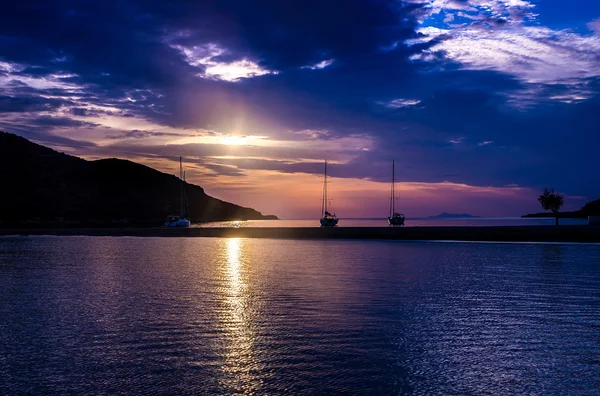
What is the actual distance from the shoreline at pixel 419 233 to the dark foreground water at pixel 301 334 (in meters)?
40.9

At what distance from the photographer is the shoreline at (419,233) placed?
6419 cm

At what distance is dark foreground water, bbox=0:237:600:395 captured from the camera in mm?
9508

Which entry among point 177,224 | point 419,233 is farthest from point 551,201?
point 177,224

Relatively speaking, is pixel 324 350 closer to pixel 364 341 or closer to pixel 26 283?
pixel 364 341

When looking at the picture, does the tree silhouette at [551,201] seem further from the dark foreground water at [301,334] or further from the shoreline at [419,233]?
the dark foreground water at [301,334]

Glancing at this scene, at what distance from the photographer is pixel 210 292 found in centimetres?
2106

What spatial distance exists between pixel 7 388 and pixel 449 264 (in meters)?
28.6

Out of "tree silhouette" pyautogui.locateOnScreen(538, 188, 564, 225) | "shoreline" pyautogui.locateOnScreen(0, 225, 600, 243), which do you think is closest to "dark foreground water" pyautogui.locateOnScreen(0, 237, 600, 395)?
"shoreline" pyautogui.locateOnScreen(0, 225, 600, 243)

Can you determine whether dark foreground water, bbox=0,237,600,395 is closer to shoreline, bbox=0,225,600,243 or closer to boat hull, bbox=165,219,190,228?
shoreline, bbox=0,225,600,243

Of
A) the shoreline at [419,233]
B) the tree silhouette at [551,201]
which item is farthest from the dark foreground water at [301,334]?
the tree silhouette at [551,201]

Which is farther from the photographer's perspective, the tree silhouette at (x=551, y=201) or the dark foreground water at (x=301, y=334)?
the tree silhouette at (x=551, y=201)

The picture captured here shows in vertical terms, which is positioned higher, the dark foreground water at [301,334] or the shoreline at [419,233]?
the shoreline at [419,233]

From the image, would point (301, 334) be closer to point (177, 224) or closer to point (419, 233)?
point (419, 233)

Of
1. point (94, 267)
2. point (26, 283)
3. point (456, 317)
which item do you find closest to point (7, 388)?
point (456, 317)
